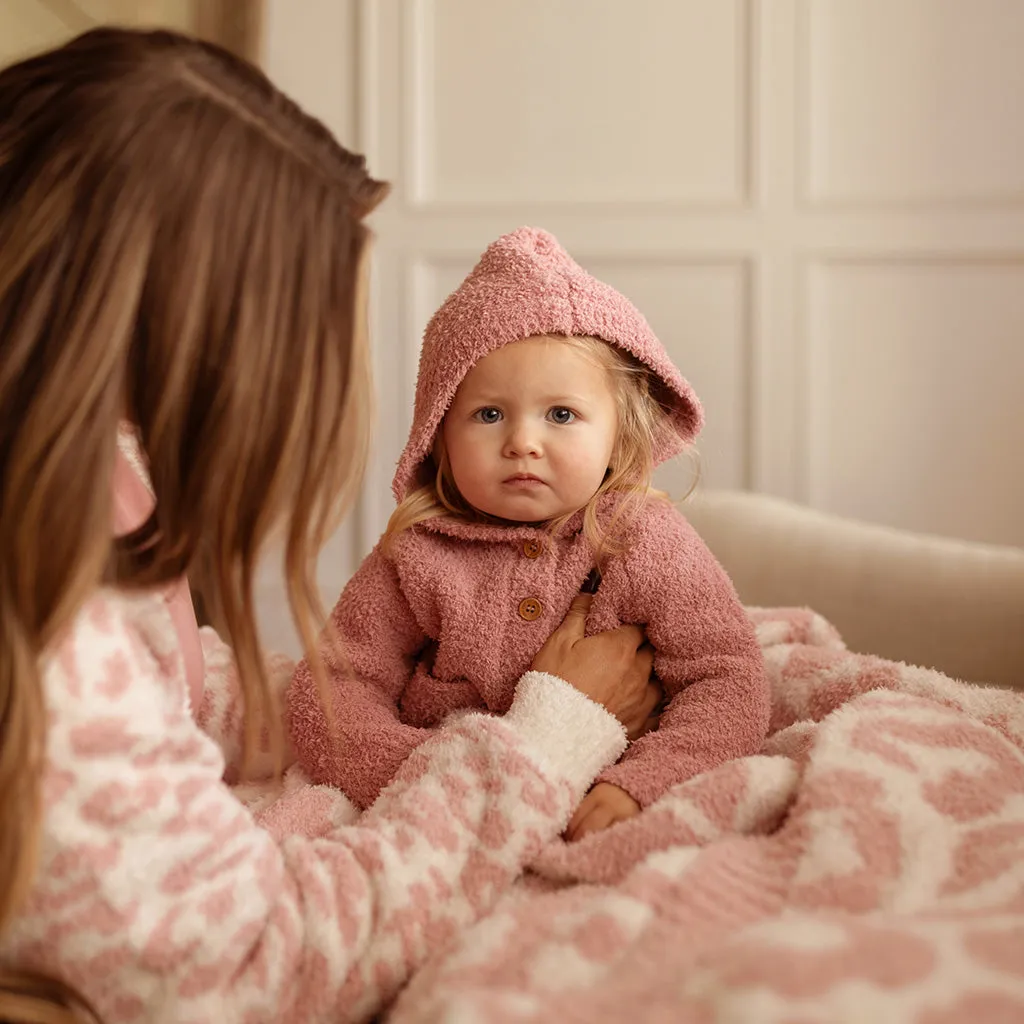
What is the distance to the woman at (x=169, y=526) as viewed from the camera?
23.9 inches

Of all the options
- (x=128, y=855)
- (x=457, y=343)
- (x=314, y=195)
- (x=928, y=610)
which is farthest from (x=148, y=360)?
(x=928, y=610)

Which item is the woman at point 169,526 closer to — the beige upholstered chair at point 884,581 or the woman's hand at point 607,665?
the woman's hand at point 607,665

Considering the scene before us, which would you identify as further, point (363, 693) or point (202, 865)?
point (363, 693)

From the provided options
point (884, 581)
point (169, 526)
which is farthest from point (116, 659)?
point (884, 581)

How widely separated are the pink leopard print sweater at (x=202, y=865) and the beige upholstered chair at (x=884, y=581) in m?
0.83

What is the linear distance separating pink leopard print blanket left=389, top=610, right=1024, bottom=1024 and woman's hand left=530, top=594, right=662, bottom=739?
0.51 feet

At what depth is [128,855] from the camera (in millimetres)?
612

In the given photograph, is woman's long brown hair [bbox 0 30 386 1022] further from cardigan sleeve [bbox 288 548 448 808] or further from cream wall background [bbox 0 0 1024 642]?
cream wall background [bbox 0 0 1024 642]

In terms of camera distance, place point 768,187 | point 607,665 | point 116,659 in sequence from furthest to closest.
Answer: point 768,187 → point 607,665 → point 116,659

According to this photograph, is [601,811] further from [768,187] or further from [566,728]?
[768,187]

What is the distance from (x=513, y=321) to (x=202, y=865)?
24.2 inches

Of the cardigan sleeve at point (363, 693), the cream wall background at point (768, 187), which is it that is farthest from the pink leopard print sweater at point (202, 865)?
the cream wall background at point (768, 187)

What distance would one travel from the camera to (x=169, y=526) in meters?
0.68

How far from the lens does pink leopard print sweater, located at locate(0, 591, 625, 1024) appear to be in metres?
0.61
